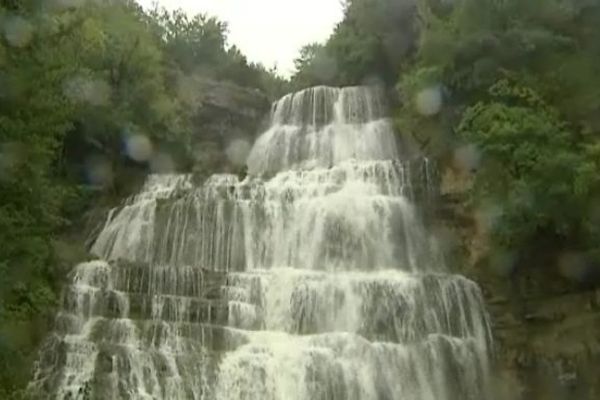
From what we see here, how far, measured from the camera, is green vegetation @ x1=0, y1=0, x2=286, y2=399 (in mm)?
13672

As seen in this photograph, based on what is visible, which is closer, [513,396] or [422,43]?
[513,396]

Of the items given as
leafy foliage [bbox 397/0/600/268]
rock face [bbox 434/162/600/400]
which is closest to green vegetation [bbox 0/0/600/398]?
leafy foliage [bbox 397/0/600/268]

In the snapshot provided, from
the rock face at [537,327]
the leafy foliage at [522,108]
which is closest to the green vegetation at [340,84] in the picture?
the leafy foliage at [522,108]

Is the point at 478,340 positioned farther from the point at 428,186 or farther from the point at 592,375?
the point at 428,186

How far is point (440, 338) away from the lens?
1808 cm

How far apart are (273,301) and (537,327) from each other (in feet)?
19.9

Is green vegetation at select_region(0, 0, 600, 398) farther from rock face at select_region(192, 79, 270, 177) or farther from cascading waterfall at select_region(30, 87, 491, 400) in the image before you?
cascading waterfall at select_region(30, 87, 491, 400)

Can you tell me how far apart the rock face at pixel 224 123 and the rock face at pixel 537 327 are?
11457 mm

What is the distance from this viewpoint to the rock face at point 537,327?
59.0 feet

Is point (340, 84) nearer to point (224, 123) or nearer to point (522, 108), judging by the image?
point (224, 123)

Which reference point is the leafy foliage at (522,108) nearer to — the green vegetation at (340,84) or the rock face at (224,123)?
the green vegetation at (340,84)

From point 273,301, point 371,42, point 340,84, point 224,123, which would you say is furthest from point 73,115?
point 340,84

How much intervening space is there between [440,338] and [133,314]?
6.60 meters

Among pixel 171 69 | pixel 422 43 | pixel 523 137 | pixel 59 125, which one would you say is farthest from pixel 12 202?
pixel 171 69
